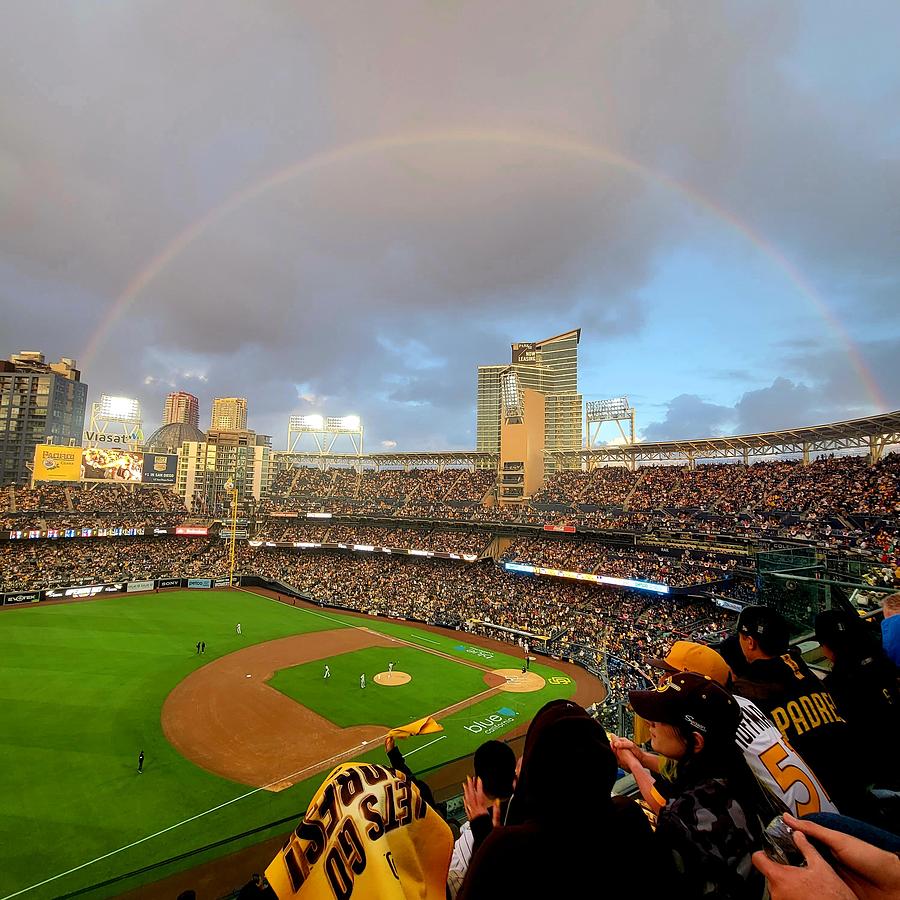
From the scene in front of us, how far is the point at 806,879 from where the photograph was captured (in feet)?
5.20

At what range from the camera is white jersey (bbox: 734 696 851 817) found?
2.91 m

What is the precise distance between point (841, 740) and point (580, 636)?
116ft

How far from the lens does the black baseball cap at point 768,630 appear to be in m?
4.37

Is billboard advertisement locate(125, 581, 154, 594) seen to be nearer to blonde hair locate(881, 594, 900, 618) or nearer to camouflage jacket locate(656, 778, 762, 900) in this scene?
blonde hair locate(881, 594, 900, 618)

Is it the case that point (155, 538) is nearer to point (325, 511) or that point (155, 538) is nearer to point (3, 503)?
point (3, 503)

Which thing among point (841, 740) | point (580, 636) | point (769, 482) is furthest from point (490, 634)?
point (841, 740)

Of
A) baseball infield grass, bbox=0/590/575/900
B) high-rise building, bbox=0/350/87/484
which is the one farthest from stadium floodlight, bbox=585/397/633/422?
high-rise building, bbox=0/350/87/484

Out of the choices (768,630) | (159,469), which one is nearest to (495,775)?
(768,630)

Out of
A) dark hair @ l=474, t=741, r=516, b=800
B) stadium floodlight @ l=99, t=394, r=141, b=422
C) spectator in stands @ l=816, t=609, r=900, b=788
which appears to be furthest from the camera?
stadium floodlight @ l=99, t=394, r=141, b=422

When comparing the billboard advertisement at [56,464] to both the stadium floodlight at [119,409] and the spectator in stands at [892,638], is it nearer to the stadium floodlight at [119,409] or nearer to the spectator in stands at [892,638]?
the stadium floodlight at [119,409]

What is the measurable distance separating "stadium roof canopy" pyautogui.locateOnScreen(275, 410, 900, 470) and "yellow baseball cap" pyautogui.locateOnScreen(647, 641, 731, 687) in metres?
38.6

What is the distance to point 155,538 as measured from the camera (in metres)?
64.5

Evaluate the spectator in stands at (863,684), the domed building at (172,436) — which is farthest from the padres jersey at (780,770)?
the domed building at (172,436)

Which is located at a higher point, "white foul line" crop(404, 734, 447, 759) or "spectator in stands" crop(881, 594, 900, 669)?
"spectator in stands" crop(881, 594, 900, 669)
